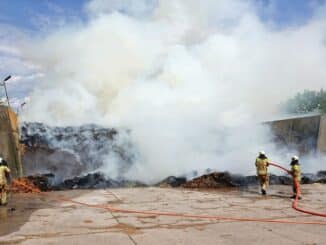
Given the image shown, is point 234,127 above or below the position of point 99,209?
above

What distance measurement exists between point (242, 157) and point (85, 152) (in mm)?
7753

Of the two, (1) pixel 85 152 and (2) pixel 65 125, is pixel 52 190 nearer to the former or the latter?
(1) pixel 85 152

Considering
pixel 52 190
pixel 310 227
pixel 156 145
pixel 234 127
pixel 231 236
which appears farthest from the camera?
pixel 234 127

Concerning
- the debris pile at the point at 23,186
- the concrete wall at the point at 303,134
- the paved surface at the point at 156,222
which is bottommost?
the paved surface at the point at 156,222

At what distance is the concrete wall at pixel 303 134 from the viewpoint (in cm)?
2030


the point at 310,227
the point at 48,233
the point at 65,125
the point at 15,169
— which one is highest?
the point at 65,125

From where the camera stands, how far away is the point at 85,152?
18.3m

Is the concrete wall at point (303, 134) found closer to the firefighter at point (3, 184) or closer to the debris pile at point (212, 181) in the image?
the debris pile at point (212, 181)

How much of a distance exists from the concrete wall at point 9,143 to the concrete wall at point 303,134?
13185 millimetres

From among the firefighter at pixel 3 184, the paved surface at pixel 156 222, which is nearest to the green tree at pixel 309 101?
the paved surface at pixel 156 222

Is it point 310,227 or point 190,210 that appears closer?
point 310,227

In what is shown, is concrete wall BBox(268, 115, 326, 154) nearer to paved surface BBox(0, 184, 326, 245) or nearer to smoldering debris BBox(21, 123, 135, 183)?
paved surface BBox(0, 184, 326, 245)

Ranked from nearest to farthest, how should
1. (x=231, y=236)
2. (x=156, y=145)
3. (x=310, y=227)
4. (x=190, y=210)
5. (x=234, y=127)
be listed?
(x=231, y=236) → (x=310, y=227) → (x=190, y=210) → (x=156, y=145) → (x=234, y=127)

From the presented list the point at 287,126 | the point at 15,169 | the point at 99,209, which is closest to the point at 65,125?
the point at 15,169
